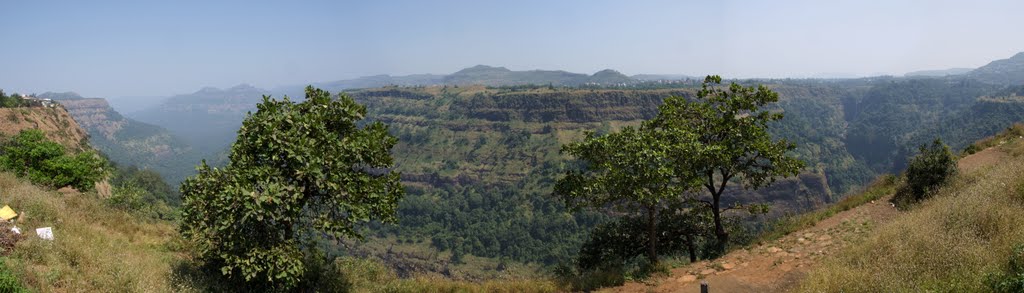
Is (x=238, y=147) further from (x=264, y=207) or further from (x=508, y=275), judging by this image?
(x=508, y=275)

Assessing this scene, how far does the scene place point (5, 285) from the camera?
786cm

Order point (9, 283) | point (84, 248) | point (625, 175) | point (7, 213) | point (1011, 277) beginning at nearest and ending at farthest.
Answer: point (1011, 277), point (9, 283), point (84, 248), point (7, 213), point (625, 175)

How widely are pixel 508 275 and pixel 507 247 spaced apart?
121 m

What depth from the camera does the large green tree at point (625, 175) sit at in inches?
552

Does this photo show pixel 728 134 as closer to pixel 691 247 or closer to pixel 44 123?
pixel 691 247

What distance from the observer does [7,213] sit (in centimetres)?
1272

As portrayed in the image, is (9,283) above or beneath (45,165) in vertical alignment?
above

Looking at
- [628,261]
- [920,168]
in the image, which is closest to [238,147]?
[628,261]

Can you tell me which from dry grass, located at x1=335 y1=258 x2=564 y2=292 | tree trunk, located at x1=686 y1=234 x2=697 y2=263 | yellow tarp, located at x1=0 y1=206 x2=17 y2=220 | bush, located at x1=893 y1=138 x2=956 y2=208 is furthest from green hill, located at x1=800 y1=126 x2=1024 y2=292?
yellow tarp, located at x1=0 y1=206 x2=17 y2=220

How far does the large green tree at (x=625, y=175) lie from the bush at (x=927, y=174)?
Answer: 385 inches

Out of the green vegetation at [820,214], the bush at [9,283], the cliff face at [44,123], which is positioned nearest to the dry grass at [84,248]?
the bush at [9,283]

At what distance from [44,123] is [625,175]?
103 m

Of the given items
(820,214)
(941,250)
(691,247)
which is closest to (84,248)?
(691,247)

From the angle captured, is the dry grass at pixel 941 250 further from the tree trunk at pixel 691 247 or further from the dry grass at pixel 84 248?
the dry grass at pixel 84 248
